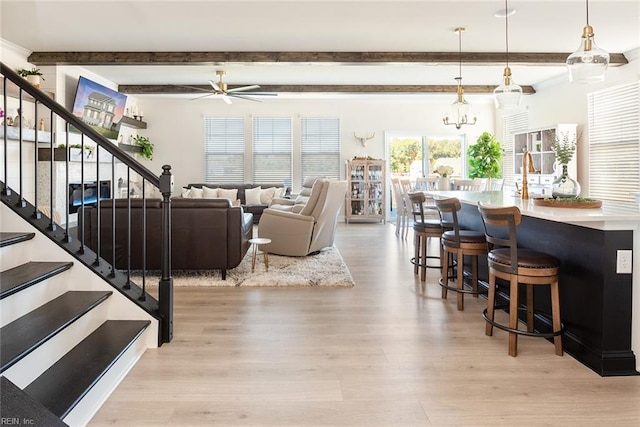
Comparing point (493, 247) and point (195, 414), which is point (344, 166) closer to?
point (493, 247)

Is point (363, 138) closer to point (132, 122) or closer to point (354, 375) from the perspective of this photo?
point (132, 122)

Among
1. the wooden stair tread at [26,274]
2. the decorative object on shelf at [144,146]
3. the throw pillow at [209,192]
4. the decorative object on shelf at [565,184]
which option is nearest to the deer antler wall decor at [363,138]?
the throw pillow at [209,192]

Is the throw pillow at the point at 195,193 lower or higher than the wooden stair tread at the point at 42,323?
higher

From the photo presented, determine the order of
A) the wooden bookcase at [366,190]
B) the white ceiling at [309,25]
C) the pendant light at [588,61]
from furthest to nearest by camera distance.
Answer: the wooden bookcase at [366,190] < the white ceiling at [309,25] < the pendant light at [588,61]

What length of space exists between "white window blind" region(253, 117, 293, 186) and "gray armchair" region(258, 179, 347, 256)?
4517 mm

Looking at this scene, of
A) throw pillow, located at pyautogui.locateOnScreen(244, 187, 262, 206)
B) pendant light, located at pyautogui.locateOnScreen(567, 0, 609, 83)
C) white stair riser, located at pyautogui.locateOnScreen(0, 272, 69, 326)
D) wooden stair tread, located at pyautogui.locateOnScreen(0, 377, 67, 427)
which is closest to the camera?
wooden stair tread, located at pyautogui.locateOnScreen(0, 377, 67, 427)

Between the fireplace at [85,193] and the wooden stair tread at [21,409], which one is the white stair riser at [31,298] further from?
the fireplace at [85,193]

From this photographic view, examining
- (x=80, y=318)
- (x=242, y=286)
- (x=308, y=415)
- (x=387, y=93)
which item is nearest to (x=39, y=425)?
(x=308, y=415)

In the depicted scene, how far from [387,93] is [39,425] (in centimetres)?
860

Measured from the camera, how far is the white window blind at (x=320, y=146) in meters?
10.2

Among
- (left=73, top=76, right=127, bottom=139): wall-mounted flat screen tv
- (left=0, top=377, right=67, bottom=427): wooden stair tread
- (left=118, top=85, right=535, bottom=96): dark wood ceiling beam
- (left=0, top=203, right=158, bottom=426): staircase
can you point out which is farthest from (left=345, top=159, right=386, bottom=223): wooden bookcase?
(left=0, top=377, right=67, bottom=427): wooden stair tread

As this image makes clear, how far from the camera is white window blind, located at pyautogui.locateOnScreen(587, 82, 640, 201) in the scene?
6.49m

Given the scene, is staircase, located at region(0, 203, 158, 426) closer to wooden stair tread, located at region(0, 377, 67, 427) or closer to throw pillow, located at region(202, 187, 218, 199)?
wooden stair tread, located at region(0, 377, 67, 427)

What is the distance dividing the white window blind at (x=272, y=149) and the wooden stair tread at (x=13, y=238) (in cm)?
769
